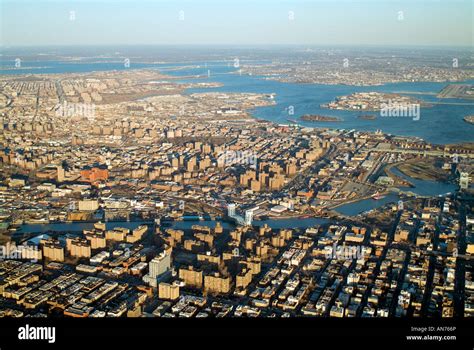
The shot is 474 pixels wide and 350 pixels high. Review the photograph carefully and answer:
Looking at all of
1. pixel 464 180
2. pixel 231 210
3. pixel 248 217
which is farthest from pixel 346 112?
pixel 248 217

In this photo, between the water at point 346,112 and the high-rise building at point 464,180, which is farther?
the water at point 346,112

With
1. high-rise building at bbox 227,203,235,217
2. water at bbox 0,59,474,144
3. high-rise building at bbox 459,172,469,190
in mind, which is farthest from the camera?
water at bbox 0,59,474,144

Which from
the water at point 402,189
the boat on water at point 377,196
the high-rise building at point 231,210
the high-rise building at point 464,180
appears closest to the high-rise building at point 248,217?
the high-rise building at point 231,210

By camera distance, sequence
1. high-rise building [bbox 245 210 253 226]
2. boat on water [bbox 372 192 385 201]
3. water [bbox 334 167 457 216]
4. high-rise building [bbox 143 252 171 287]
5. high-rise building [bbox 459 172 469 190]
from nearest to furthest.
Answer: high-rise building [bbox 143 252 171 287] → high-rise building [bbox 245 210 253 226] → water [bbox 334 167 457 216] → boat on water [bbox 372 192 385 201] → high-rise building [bbox 459 172 469 190]

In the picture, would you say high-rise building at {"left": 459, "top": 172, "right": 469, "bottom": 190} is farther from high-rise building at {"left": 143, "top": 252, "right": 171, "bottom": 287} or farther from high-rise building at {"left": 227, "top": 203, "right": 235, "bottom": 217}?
high-rise building at {"left": 143, "top": 252, "right": 171, "bottom": 287}

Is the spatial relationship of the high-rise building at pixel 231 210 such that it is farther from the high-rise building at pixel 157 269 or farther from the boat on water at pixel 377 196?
the boat on water at pixel 377 196

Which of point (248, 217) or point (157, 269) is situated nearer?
point (157, 269)

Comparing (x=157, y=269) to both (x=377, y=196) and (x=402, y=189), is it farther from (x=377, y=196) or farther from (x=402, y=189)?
(x=402, y=189)

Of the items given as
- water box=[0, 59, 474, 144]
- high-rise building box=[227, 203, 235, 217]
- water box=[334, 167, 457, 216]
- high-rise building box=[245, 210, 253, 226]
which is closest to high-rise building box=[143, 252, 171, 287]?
high-rise building box=[245, 210, 253, 226]

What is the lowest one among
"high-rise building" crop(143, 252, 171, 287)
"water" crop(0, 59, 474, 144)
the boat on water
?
"high-rise building" crop(143, 252, 171, 287)

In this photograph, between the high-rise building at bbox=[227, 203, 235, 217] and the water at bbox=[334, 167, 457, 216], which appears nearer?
the high-rise building at bbox=[227, 203, 235, 217]

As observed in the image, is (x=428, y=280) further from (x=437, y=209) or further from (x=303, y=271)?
(x=437, y=209)
